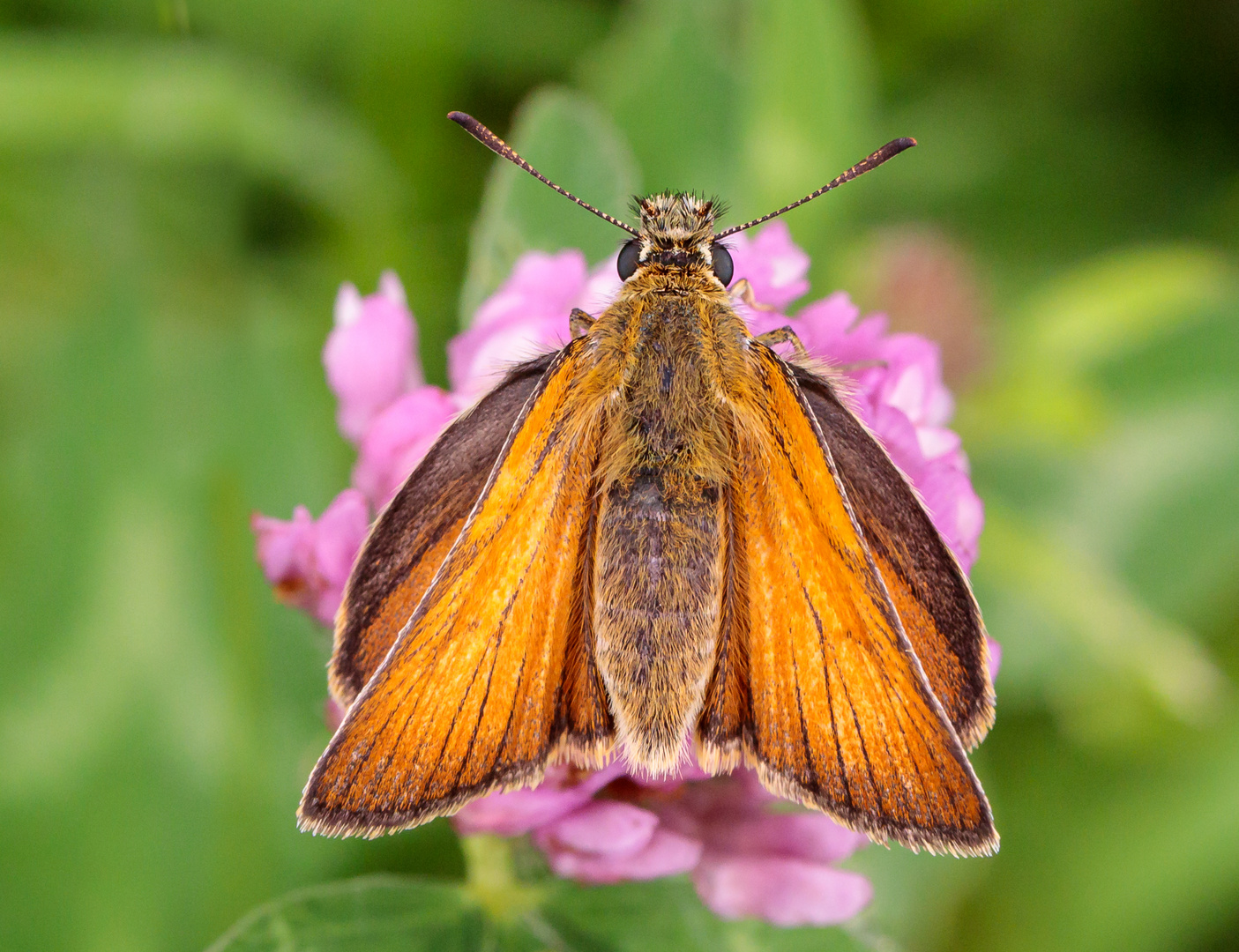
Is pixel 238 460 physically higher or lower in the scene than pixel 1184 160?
lower

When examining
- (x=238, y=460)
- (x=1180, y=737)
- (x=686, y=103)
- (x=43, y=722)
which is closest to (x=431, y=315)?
(x=238, y=460)

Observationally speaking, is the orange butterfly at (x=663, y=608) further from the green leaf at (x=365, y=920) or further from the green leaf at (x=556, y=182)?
the green leaf at (x=556, y=182)

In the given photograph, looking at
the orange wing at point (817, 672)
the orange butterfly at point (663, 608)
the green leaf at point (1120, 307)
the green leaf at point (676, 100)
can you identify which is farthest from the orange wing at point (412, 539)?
the green leaf at point (1120, 307)

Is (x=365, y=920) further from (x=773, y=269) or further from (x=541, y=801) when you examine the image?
(x=773, y=269)

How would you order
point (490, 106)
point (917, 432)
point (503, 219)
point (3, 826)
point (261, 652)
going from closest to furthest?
point (917, 432) → point (503, 219) → point (3, 826) → point (261, 652) → point (490, 106)

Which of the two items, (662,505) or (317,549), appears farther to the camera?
(317,549)

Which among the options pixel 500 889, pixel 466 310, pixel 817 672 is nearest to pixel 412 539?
pixel 817 672

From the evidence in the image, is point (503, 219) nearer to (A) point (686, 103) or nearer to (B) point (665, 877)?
(A) point (686, 103)
